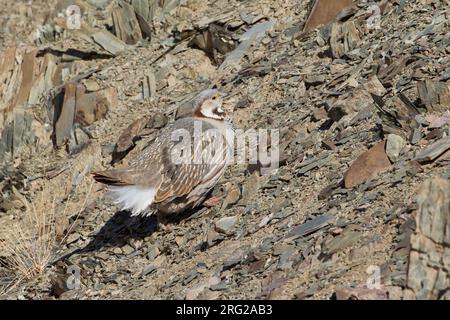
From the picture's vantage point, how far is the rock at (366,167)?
32.2 feet

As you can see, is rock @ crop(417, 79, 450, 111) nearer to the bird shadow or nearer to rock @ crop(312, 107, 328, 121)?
rock @ crop(312, 107, 328, 121)

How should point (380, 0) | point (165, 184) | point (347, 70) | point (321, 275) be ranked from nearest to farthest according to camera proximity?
point (321, 275)
point (165, 184)
point (347, 70)
point (380, 0)

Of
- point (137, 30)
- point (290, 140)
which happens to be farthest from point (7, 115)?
point (290, 140)

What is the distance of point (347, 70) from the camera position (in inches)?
478

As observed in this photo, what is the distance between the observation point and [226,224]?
10.4 metres

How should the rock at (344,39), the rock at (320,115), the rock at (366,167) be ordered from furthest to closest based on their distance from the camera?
the rock at (344,39)
the rock at (320,115)
the rock at (366,167)

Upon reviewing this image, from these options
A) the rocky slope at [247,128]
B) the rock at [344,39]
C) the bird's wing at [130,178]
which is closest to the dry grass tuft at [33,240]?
the rocky slope at [247,128]

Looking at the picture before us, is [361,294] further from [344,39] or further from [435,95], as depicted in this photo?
[344,39]

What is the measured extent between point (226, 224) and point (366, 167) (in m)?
1.69

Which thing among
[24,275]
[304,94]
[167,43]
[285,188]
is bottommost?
[24,275]

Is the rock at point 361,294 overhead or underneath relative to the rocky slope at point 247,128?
underneath

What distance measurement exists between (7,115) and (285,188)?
632 cm

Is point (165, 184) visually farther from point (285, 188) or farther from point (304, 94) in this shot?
point (304, 94)

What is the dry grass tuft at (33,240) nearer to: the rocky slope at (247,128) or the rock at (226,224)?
the rocky slope at (247,128)
